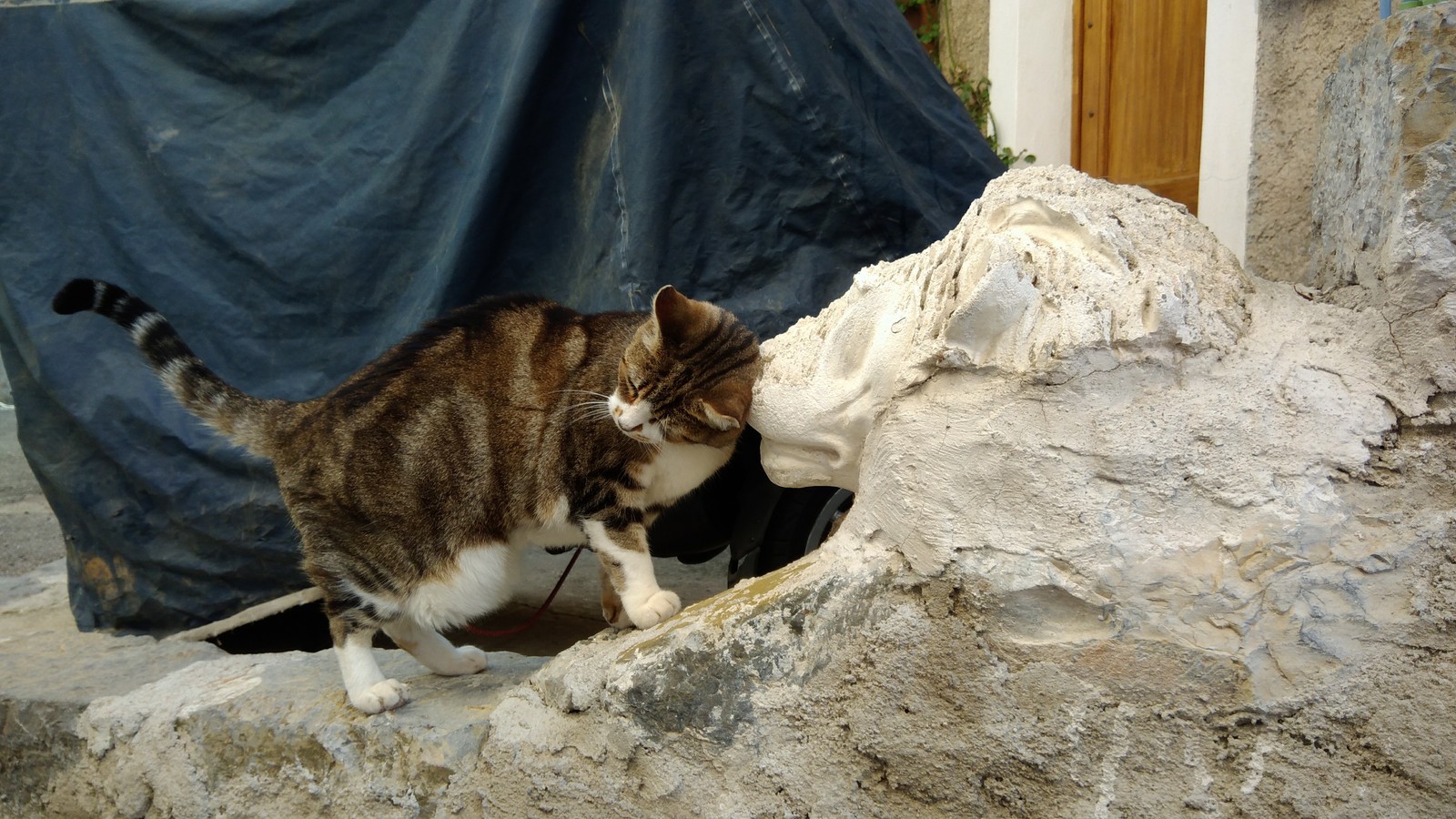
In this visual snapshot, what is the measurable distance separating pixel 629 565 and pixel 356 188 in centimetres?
151

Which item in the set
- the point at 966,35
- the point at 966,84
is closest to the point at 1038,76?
the point at 966,84

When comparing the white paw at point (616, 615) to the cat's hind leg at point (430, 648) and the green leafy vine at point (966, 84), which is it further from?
the green leafy vine at point (966, 84)

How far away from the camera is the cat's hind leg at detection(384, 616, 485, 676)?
243cm

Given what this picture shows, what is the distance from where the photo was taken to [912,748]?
162 centimetres

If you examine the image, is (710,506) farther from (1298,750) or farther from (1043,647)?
(1298,750)

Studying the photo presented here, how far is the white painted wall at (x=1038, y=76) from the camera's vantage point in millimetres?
4145

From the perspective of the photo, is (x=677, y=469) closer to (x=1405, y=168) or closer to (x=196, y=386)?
(x=196, y=386)

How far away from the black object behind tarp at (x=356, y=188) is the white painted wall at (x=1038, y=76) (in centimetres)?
131

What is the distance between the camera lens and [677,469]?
2.31 m

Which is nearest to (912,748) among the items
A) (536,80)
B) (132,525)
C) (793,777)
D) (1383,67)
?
(793,777)

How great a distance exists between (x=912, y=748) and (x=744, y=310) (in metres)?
1.45

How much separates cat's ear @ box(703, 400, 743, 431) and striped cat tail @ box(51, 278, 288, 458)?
1.14 m

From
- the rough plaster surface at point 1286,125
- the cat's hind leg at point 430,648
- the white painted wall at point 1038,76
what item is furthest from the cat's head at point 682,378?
the white painted wall at point 1038,76

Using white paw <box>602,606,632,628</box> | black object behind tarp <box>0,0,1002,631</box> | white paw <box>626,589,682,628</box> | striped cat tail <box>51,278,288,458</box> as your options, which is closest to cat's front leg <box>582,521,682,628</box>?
white paw <box>626,589,682,628</box>
